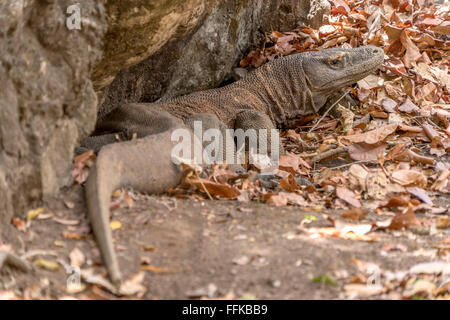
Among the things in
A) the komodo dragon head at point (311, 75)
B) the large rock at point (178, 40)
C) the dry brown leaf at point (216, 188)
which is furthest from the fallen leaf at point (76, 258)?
the komodo dragon head at point (311, 75)

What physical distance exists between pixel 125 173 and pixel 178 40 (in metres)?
2.14

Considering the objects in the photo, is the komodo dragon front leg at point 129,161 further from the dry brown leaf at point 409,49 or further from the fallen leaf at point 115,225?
the dry brown leaf at point 409,49

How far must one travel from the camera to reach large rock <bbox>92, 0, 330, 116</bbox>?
3.61m

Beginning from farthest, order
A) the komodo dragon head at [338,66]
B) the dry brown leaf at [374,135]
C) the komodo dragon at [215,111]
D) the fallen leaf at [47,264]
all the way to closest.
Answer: the komodo dragon head at [338,66] < the dry brown leaf at [374,135] < the komodo dragon at [215,111] < the fallen leaf at [47,264]

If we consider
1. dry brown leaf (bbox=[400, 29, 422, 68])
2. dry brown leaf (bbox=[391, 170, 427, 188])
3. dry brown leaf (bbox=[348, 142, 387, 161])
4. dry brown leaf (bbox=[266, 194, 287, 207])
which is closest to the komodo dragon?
dry brown leaf (bbox=[266, 194, 287, 207])

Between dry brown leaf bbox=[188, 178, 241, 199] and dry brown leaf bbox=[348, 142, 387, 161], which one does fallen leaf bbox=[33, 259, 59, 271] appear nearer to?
dry brown leaf bbox=[188, 178, 241, 199]

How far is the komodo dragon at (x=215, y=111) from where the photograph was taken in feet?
10.6

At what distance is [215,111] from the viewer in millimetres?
5359

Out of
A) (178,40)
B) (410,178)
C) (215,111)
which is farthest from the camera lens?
(215,111)

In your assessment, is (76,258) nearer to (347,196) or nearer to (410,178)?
(347,196)

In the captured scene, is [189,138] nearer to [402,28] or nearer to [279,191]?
[279,191]

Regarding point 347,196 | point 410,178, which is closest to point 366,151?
point 410,178

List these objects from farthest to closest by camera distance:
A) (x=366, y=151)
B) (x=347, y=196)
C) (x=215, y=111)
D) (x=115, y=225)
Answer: (x=215, y=111) → (x=366, y=151) → (x=347, y=196) → (x=115, y=225)

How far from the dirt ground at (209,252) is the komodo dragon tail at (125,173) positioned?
0.35ft
